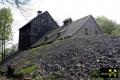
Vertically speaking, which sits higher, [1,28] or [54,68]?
[1,28]

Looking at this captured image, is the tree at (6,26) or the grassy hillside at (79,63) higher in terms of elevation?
the tree at (6,26)

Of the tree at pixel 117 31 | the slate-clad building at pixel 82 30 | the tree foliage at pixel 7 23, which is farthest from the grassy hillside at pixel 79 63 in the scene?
the tree at pixel 117 31

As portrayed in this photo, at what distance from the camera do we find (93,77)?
640 inches

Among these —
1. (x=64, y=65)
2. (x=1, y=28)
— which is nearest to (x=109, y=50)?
(x=64, y=65)

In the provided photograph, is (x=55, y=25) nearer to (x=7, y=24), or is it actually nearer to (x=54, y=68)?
(x=7, y=24)

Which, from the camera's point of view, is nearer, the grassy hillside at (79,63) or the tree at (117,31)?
the grassy hillside at (79,63)

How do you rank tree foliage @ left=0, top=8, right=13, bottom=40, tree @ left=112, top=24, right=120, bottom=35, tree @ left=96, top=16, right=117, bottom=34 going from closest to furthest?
tree foliage @ left=0, top=8, right=13, bottom=40
tree @ left=112, top=24, right=120, bottom=35
tree @ left=96, top=16, right=117, bottom=34

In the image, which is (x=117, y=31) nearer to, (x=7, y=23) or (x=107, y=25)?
(x=107, y=25)

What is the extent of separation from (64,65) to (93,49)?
13.8 ft

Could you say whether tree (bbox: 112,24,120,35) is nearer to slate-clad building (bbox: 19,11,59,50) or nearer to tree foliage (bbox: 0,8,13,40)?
slate-clad building (bbox: 19,11,59,50)

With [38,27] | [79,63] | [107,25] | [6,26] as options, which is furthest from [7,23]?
[79,63]

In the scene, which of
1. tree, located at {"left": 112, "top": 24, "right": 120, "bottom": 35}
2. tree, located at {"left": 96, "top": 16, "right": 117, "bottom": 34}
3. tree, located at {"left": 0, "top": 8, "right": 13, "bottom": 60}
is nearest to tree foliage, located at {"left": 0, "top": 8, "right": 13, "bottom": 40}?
tree, located at {"left": 0, "top": 8, "right": 13, "bottom": 60}

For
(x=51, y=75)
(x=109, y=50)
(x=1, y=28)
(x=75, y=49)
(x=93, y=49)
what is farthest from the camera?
(x=1, y=28)

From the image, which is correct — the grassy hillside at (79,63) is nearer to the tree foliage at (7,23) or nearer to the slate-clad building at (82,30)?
the slate-clad building at (82,30)
